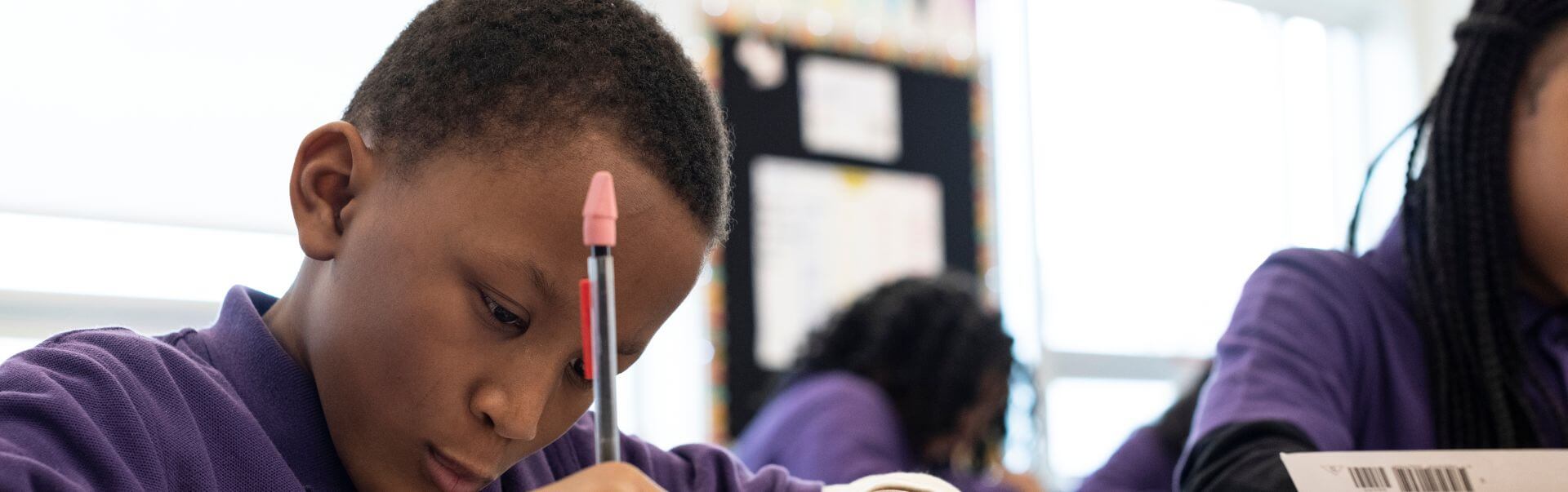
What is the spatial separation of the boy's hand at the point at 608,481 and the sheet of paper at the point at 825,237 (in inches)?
87.1

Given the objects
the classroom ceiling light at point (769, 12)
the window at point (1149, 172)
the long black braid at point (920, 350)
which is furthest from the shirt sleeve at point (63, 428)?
the window at point (1149, 172)

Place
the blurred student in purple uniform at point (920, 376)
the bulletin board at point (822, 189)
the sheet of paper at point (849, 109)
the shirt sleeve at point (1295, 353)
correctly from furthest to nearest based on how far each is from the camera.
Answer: the sheet of paper at point (849, 109), the bulletin board at point (822, 189), the blurred student in purple uniform at point (920, 376), the shirt sleeve at point (1295, 353)

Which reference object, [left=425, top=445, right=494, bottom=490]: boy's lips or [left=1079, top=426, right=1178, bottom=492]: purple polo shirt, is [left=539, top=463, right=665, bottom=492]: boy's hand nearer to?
[left=425, top=445, right=494, bottom=490]: boy's lips

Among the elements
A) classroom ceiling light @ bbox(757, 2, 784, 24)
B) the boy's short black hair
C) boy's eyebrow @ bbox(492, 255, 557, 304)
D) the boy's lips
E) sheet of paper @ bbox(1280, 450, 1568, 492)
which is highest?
the boy's short black hair

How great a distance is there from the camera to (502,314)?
29.9 inches

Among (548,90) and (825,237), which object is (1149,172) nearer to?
(825,237)

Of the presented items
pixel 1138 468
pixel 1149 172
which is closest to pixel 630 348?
pixel 1138 468

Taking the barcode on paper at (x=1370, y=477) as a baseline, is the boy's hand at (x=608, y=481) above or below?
above

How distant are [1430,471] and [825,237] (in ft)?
7.15

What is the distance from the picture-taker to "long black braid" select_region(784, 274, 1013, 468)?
2604 mm

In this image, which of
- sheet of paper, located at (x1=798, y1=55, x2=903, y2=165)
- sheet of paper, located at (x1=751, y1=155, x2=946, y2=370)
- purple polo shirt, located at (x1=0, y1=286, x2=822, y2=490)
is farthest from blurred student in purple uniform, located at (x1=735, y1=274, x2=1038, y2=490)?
purple polo shirt, located at (x1=0, y1=286, x2=822, y2=490)

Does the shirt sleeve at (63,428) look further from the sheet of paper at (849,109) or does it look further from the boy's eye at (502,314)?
Answer: the sheet of paper at (849,109)

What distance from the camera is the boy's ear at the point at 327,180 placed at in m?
0.83

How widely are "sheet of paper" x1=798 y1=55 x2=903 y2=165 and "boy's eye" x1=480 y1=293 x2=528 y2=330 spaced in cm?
221
